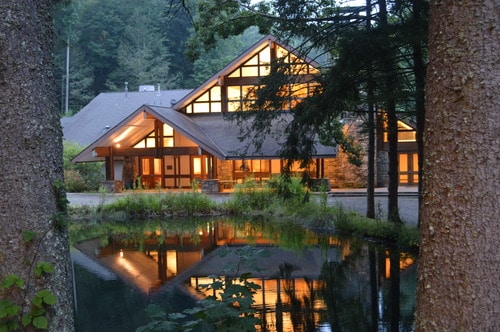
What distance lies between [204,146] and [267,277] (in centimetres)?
1372

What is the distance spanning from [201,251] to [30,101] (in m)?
10.8

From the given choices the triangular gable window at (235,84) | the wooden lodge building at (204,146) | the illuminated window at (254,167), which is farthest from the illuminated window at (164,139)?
the illuminated window at (254,167)

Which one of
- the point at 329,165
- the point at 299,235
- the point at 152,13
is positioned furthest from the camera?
the point at 152,13

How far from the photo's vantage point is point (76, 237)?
51.9ft

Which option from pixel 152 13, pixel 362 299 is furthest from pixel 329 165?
pixel 152 13

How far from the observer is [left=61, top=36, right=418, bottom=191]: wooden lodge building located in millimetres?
24391

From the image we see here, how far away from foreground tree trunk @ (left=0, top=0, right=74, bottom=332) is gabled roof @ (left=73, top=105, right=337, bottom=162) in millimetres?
19710

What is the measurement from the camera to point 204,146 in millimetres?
23391

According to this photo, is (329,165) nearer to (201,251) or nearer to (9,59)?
(201,251)

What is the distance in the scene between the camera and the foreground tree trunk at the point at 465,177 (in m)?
2.31

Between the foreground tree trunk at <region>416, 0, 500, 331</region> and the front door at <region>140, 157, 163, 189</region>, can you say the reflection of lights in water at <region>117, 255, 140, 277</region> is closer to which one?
the foreground tree trunk at <region>416, 0, 500, 331</region>

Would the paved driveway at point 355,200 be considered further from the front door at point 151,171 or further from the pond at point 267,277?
the front door at point 151,171

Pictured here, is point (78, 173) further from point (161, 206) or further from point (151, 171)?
point (161, 206)

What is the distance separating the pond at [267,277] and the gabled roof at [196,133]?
7769 millimetres
